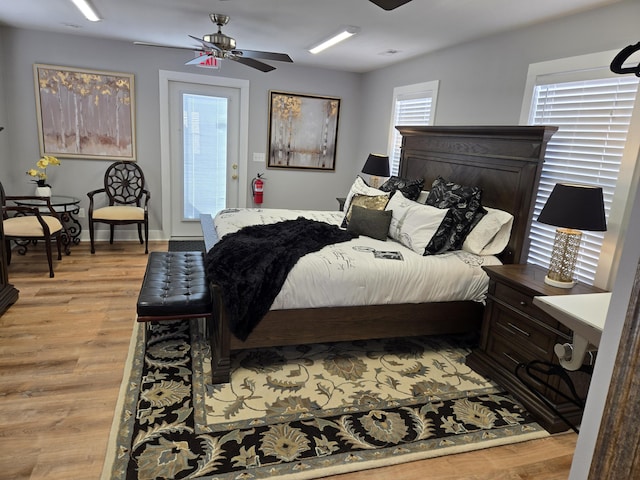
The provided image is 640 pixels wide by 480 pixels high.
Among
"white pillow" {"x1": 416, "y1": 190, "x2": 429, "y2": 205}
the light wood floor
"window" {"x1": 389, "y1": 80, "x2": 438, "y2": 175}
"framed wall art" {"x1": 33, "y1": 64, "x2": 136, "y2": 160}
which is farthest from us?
"framed wall art" {"x1": 33, "y1": 64, "x2": 136, "y2": 160}

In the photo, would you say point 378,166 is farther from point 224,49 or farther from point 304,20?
point 224,49

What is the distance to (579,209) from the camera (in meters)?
2.35

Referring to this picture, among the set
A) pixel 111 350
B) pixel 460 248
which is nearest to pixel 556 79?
pixel 460 248

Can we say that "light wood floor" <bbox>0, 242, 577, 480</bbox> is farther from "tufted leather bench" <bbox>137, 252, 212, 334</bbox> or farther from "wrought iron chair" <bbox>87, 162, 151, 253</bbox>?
"wrought iron chair" <bbox>87, 162, 151, 253</bbox>

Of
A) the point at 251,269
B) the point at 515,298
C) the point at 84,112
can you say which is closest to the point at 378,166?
the point at 515,298

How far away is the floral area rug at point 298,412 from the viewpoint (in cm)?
197

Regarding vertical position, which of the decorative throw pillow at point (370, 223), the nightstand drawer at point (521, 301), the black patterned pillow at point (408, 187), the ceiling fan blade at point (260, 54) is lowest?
the nightstand drawer at point (521, 301)

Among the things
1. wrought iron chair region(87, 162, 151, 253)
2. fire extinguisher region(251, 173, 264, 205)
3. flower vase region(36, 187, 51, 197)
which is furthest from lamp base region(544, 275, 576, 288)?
flower vase region(36, 187, 51, 197)

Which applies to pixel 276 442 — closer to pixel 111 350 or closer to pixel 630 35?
pixel 111 350

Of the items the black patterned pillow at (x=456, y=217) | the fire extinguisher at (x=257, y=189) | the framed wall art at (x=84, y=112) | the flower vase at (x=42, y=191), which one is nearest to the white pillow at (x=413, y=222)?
the black patterned pillow at (x=456, y=217)

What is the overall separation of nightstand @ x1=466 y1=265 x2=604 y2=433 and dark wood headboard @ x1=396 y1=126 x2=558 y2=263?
1.39ft

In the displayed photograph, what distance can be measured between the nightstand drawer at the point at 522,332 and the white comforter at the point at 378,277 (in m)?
0.30

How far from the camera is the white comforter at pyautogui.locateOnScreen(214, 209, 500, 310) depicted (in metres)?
2.68

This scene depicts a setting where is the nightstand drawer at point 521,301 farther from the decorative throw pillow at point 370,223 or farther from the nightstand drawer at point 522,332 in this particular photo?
the decorative throw pillow at point 370,223
